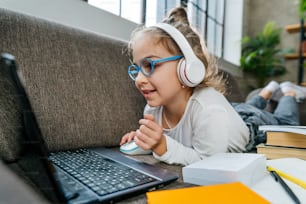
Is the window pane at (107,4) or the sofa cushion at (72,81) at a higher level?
Answer: the window pane at (107,4)

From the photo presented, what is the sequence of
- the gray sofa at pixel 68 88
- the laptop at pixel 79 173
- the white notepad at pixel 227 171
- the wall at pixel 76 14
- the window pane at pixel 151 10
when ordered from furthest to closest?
the window pane at pixel 151 10 → the wall at pixel 76 14 → the gray sofa at pixel 68 88 → the white notepad at pixel 227 171 → the laptop at pixel 79 173

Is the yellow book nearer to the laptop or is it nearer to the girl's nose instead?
the laptop

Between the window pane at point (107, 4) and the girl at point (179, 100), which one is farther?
the window pane at point (107, 4)

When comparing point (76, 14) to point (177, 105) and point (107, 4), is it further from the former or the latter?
point (177, 105)

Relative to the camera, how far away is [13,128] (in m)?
0.46

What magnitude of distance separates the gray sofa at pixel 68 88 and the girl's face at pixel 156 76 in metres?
0.11

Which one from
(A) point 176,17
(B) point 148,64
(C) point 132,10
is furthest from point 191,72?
(C) point 132,10

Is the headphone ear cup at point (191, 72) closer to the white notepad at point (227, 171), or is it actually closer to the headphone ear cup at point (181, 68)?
the headphone ear cup at point (181, 68)

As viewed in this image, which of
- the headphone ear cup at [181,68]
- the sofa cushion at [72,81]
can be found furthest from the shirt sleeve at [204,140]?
the sofa cushion at [72,81]

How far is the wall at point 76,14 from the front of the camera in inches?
32.8

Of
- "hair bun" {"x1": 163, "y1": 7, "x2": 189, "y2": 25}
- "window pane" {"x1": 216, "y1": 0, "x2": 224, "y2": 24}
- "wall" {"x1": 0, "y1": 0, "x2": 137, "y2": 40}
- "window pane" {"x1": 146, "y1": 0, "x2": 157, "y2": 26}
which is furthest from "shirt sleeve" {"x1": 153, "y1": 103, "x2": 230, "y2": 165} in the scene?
"window pane" {"x1": 216, "y1": 0, "x2": 224, "y2": 24}

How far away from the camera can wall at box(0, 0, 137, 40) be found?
2.73 feet

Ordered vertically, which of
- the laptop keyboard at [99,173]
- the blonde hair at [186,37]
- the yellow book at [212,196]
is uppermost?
the blonde hair at [186,37]

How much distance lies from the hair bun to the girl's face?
0.51 ft
